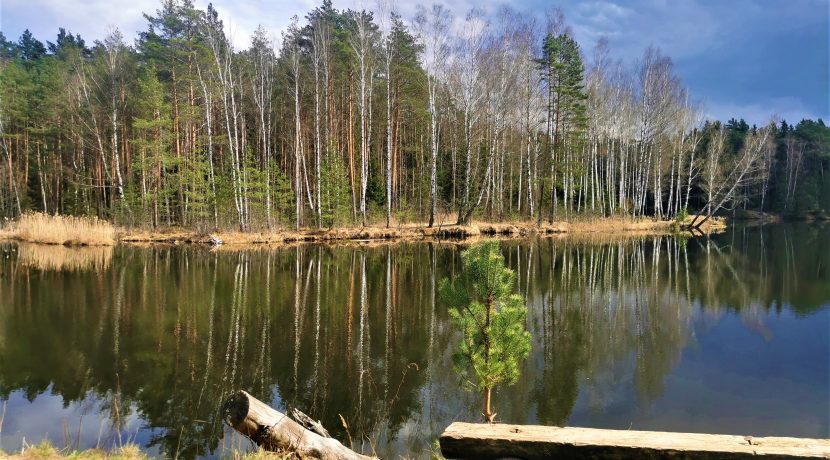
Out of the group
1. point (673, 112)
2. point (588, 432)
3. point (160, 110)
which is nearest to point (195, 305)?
point (588, 432)

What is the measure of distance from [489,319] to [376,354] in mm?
3841

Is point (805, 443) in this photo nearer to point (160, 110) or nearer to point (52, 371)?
point (52, 371)

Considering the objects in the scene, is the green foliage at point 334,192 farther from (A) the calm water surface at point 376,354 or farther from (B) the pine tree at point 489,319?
(B) the pine tree at point 489,319

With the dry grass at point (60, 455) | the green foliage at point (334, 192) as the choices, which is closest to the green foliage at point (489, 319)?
the dry grass at point (60, 455)

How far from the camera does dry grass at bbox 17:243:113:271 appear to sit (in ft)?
59.9

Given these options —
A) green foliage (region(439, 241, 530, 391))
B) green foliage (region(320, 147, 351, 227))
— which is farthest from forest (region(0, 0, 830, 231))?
green foliage (region(439, 241, 530, 391))

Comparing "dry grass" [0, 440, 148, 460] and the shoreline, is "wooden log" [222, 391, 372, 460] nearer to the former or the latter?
"dry grass" [0, 440, 148, 460]

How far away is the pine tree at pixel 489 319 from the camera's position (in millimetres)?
4977

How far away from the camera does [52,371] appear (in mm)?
7660

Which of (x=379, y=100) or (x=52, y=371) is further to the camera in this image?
(x=379, y=100)

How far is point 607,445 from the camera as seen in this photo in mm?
3096

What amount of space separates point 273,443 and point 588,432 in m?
2.14

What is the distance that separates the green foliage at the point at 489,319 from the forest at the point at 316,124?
25397 millimetres

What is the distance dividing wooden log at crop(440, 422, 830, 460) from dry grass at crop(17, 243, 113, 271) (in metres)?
18.1
